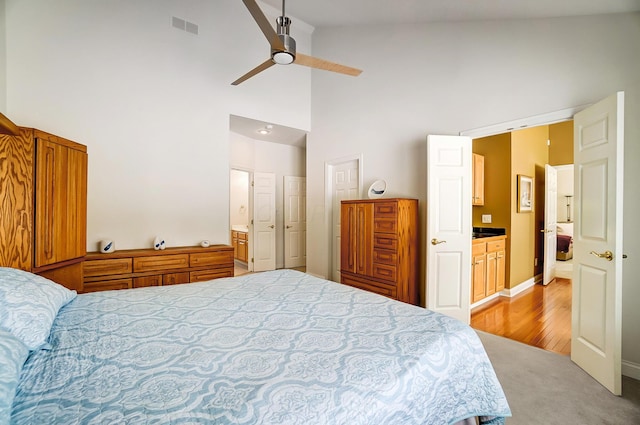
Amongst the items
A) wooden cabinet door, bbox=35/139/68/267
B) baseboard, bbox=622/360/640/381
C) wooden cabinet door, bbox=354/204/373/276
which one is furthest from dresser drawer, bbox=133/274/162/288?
baseboard, bbox=622/360/640/381

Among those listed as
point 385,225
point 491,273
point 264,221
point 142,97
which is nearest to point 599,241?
point 385,225

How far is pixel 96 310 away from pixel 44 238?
49.1 inches

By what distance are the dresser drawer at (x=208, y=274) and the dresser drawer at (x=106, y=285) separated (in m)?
0.65

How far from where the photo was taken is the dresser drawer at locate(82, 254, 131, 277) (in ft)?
9.46

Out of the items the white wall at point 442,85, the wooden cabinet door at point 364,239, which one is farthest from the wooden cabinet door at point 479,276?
the wooden cabinet door at point 364,239

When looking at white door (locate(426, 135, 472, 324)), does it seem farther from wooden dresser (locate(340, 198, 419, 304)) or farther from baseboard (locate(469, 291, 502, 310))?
baseboard (locate(469, 291, 502, 310))

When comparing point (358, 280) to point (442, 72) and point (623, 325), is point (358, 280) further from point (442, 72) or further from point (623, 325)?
point (442, 72)

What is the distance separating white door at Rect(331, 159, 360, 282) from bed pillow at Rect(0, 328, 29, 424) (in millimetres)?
4034

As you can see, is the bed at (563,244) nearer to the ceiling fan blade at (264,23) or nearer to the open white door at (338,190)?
the open white door at (338,190)

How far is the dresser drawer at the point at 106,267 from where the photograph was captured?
9.46 feet

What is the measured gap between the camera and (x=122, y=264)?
3.07 metres

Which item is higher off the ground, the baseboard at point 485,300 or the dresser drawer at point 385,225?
the dresser drawer at point 385,225

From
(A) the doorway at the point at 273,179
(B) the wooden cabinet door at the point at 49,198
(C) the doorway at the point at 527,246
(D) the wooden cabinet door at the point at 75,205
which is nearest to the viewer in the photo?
(B) the wooden cabinet door at the point at 49,198

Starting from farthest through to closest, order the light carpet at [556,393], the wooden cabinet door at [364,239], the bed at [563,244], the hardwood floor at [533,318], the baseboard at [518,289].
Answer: the bed at [563,244]
the baseboard at [518,289]
the wooden cabinet door at [364,239]
the hardwood floor at [533,318]
the light carpet at [556,393]
